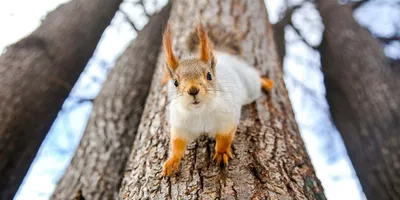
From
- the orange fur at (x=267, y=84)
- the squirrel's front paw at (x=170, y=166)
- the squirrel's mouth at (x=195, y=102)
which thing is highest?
the squirrel's mouth at (x=195, y=102)

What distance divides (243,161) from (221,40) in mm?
1171

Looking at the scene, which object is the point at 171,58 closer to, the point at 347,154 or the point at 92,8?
the point at 347,154

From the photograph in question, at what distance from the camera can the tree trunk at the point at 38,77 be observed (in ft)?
8.36

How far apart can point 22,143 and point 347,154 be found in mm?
2328

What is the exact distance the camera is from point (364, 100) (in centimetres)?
294

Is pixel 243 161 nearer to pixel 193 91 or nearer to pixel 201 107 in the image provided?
pixel 201 107

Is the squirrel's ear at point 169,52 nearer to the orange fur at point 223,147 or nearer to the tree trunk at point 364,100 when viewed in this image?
the orange fur at point 223,147

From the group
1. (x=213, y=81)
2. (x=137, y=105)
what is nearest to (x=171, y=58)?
(x=213, y=81)

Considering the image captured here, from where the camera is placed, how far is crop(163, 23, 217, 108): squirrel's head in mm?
1595

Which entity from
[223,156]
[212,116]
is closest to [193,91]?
[212,116]

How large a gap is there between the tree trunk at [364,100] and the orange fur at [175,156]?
4.79 feet

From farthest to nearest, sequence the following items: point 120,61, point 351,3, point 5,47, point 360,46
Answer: point 351,3 → point 120,61 → point 360,46 → point 5,47

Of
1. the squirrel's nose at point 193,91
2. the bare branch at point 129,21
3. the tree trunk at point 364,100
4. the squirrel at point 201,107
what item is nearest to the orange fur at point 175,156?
the squirrel at point 201,107

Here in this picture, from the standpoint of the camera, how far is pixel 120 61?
3619mm
